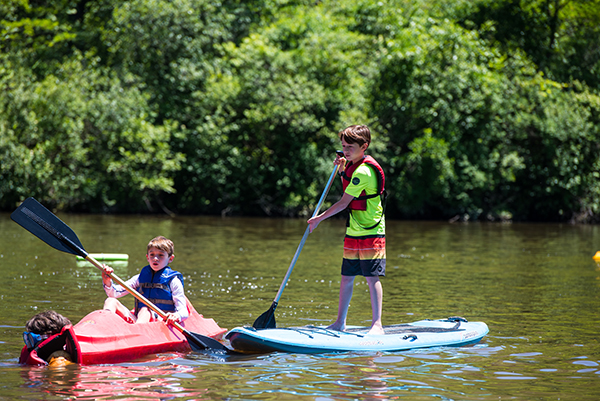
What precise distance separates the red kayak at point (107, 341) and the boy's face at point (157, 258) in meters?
0.52

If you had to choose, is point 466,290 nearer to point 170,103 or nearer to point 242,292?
point 242,292

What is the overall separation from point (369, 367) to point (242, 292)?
420cm

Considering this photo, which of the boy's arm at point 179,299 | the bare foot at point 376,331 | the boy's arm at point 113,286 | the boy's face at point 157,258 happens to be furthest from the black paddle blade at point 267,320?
the boy's arm at point 113,286

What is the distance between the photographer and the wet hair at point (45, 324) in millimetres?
5871

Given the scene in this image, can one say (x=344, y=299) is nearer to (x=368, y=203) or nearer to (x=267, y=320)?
(x=267, y=320)

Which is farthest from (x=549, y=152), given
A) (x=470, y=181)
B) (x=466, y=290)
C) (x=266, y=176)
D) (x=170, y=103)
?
(x=466, y=290)

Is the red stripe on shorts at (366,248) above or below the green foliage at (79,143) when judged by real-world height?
below

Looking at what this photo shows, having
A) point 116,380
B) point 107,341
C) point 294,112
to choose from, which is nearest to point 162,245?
point 107,341

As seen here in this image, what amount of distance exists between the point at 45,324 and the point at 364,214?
2.85 m

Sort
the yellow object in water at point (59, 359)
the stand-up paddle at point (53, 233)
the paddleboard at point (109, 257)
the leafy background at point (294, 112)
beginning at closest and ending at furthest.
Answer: the yellow object in water at point (59, 359) → the stand-up paddle at point (53, 233) → the paddleboard at point (109, 257) → the leafy background at point (294, 112)

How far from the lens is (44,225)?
6.56 metres

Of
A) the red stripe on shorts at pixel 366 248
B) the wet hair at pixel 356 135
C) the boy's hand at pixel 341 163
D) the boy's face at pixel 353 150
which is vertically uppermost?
the wet hair at pixel 356 135

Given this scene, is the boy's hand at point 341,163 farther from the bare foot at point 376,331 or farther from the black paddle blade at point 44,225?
the black paddle blade at point 44,225

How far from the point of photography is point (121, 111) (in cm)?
2714
